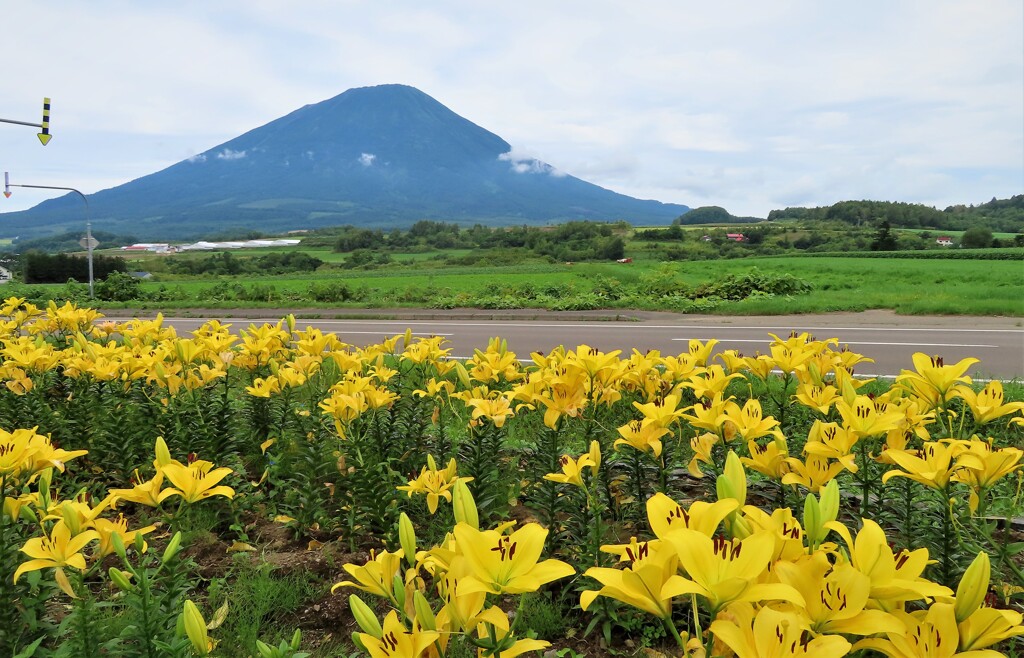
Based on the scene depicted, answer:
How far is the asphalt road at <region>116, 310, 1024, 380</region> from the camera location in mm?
8039

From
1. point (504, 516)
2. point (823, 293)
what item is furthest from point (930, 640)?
point (823, 293)

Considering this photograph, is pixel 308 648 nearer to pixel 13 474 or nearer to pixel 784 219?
pixel 13 474

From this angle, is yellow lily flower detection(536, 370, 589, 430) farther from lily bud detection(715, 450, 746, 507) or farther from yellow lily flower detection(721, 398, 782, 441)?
lily bud detection(715, 450, 746, 507)

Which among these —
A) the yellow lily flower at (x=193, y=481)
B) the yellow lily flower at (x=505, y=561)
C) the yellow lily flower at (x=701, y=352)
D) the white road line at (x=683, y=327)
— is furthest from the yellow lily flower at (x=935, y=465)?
the white road line at (x=683, y=327)

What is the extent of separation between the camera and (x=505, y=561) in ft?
3.21

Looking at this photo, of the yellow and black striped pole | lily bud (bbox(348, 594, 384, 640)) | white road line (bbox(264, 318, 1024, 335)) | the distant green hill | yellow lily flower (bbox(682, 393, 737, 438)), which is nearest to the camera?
lily bud (bbox(348, 594, 384, 640))

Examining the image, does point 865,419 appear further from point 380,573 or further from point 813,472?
point 380,573

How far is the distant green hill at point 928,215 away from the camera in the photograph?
134 feet

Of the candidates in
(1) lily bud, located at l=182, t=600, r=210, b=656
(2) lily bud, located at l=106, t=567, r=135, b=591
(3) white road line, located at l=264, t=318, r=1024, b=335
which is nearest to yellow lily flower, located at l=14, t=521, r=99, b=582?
(2) lily bud, located at l=106, t=567, r=135, b=591

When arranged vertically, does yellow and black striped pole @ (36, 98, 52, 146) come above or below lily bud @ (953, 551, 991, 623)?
above

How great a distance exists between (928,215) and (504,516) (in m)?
58.1

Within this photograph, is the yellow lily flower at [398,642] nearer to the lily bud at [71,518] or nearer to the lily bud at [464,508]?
the lily bud at [464,508]

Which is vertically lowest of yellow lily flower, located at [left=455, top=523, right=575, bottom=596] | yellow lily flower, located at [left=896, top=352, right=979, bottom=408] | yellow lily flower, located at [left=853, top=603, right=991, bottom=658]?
yellow lily flower, located at [left=853, top=603, right=991, bottom=658]

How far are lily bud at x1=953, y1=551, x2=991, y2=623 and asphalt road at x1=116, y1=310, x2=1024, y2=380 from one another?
602 cm
